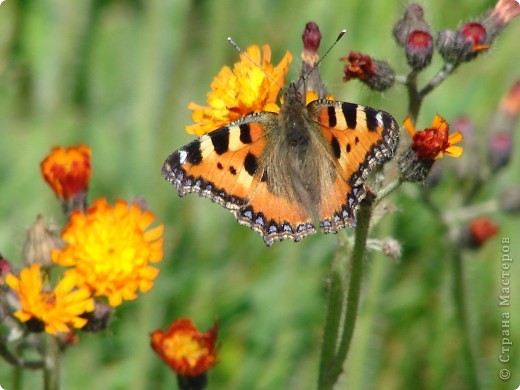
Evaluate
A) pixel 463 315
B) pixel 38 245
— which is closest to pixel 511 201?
pixel 463 315

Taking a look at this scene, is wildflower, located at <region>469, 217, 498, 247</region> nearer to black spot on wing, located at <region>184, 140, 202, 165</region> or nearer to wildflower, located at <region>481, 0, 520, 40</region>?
wildflower, located at <region>481, 0, 520, 40</region>

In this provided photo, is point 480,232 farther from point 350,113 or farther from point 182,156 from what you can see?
point 182,156

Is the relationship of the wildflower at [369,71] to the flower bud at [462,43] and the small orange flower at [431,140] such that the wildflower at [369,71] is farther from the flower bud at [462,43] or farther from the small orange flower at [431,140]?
the small orange flower at [431,140]

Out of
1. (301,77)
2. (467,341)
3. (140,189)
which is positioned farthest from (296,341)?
(301,77)

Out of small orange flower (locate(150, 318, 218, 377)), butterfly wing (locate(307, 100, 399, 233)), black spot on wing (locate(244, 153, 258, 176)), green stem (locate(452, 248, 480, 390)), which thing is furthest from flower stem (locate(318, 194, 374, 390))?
green stem (locate(452, 248, 480, 390))

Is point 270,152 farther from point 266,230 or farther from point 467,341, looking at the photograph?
point 467,341
